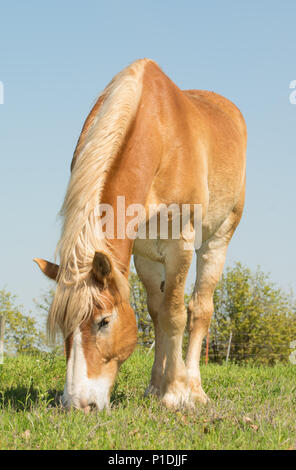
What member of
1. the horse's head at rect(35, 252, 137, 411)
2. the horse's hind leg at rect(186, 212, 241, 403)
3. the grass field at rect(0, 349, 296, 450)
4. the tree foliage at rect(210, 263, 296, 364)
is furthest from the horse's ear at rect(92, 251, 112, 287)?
the tree foliage at rect(210, 263, 296, 364)

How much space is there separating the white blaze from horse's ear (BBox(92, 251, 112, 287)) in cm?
37

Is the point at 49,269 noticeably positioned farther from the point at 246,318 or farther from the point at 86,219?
the point at 246,318

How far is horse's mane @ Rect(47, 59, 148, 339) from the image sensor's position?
11.4 ft

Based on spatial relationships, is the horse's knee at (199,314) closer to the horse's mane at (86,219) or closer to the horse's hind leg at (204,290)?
the horse's hind leg at (204,290)

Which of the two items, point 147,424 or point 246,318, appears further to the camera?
point 246,318

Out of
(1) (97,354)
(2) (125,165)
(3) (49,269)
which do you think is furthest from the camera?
(2) (125,165)

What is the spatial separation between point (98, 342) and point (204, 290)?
2768mm

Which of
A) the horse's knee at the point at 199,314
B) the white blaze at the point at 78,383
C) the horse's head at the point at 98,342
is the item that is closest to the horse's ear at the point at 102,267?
the horse's head at the point at 98,342

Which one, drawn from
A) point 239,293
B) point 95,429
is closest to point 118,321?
point 95,429

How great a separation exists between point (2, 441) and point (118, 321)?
1.07 metres

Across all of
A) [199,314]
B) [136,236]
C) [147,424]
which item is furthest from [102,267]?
[199,314]

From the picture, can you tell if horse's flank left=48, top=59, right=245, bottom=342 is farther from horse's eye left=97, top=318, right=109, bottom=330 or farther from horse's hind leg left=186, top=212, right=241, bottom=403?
horse's hind leg left=186, top=212, right=241, bottom=403

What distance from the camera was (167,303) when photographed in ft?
16.4

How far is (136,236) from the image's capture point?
4.64 meters
